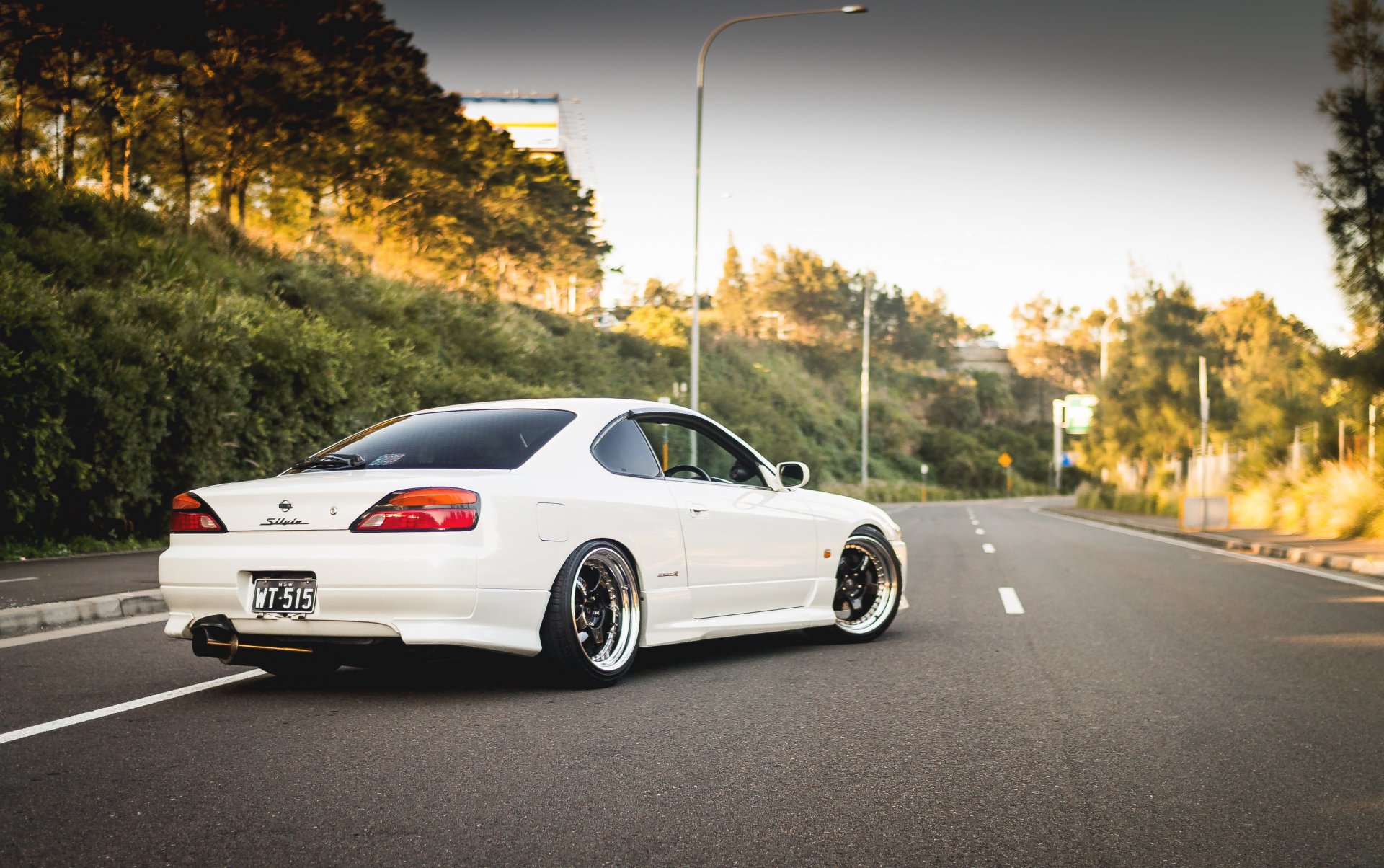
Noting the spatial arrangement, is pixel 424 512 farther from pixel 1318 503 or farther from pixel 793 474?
pixel 1318 503

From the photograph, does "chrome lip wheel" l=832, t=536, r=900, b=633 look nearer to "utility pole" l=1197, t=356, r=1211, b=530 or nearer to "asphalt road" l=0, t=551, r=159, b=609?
"asphalt road" l=0, t=551, r=159, b=609

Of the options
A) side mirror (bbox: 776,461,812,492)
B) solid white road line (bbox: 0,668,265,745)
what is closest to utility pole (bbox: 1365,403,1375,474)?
side mirror (bbox: 776,461,812,492)

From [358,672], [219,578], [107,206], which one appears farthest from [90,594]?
[107,206]

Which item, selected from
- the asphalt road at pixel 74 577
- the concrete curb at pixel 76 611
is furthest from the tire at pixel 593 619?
the asphalt road at pixel 74 577

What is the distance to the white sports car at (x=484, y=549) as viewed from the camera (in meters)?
5.83

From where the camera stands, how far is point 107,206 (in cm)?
2306

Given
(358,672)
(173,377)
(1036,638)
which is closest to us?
(358,672)

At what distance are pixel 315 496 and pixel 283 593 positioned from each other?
0.47 m

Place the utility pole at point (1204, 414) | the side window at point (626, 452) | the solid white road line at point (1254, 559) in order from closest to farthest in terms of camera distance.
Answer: the side window at point (626, 452)
the solid white road line at point (1254, 559)
the utility pole at point (1204, 414)

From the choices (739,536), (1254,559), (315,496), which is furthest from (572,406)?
(1254,559)

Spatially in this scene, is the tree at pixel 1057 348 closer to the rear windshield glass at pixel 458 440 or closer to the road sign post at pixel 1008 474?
the road sign post at pixel 1008 474

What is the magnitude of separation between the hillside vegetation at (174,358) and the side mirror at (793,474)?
29.5 ft

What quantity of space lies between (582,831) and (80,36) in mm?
24779

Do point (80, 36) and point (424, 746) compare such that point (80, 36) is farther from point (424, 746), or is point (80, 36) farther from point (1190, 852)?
point (1190, 852)
